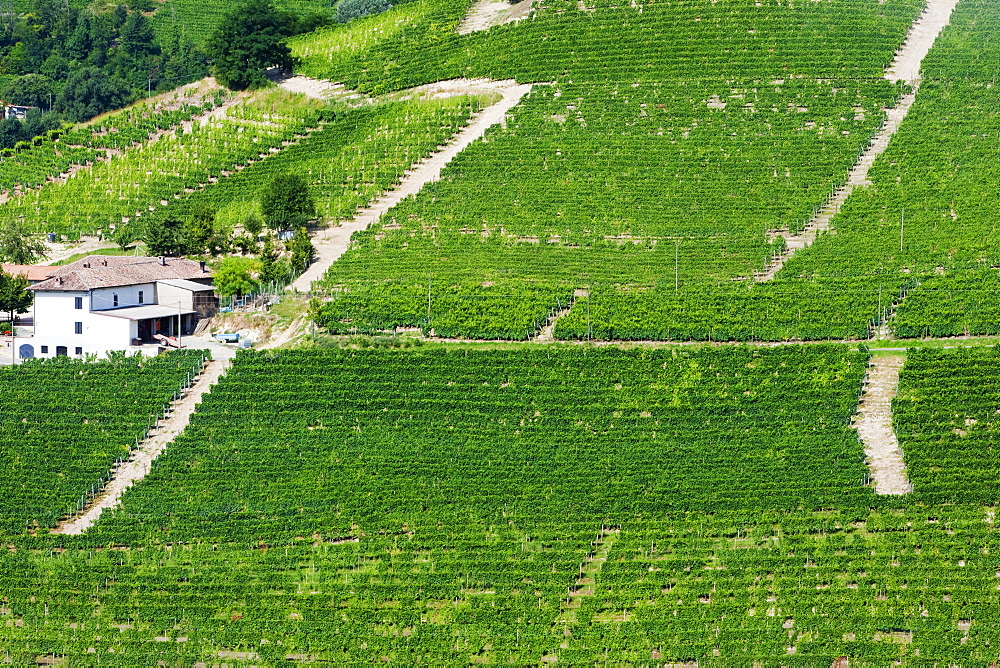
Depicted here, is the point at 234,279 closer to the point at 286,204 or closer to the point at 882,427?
the point at 286,204

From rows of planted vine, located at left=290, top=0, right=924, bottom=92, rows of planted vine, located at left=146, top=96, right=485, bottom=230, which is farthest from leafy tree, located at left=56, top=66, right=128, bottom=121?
rows of planted vine, located at left=146, top=96, right=485, bottom=230

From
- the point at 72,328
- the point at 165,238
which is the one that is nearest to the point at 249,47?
the point at 165,238

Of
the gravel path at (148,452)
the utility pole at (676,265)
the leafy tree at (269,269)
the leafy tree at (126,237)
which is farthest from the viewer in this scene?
the leafy tree at (126,237)

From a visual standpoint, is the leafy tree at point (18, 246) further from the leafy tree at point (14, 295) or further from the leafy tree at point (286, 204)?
the leafy tree at point (286, 204)

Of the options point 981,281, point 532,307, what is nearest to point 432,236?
point 532,307

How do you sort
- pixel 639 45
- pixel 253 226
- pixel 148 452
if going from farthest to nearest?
pixel 639 45, pixel 253 226, pixel 148 452

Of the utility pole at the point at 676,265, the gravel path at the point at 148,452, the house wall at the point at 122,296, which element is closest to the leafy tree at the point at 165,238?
the house wall at the point at 122,296
